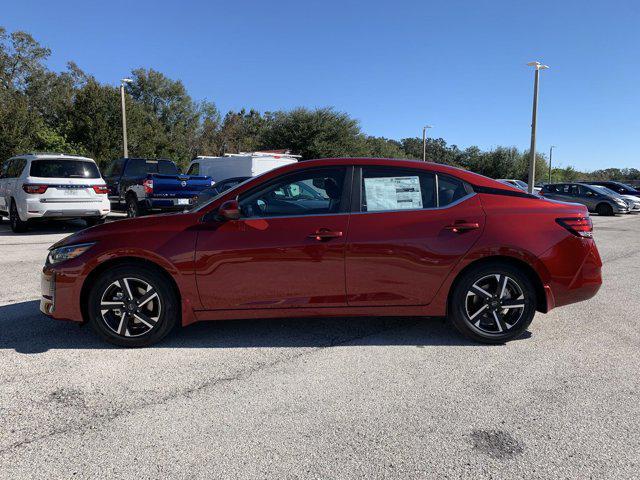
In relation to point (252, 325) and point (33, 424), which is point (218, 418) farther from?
point (252, 325)

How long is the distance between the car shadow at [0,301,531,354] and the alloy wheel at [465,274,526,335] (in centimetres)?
23

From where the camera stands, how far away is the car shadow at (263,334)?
428 centimetres

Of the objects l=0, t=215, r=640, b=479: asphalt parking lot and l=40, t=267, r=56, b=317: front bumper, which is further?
l=40, t=267, r=56, b=317: front bumper

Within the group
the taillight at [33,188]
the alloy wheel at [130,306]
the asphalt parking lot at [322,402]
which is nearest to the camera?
the asphalt parking lot at [322,402]

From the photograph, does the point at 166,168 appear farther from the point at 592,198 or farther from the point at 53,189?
the point at 592,198

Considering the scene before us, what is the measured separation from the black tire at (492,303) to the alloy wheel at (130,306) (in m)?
2.54

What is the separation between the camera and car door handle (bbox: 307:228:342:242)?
4.00 meters

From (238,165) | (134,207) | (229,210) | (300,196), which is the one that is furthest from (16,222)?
(300,196)

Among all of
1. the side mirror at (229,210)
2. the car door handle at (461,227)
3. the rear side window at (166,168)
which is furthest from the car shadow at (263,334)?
the rear side window at (166,168)

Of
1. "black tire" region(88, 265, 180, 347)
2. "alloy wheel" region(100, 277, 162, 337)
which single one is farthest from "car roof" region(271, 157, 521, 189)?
"alloy wheel" region(100, 277, 162, 337)

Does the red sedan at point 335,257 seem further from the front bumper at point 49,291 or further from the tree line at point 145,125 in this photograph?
the tree line at point 145,125

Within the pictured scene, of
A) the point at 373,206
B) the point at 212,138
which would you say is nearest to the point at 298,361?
the point at 373,206

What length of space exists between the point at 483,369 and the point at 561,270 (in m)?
1.17

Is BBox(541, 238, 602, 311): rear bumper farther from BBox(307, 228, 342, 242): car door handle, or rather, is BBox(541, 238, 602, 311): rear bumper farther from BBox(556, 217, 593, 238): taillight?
BBox(307, 228, 342, 242): car door handle
